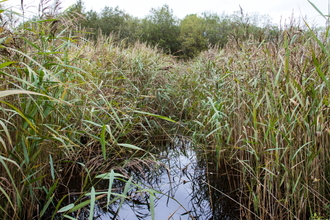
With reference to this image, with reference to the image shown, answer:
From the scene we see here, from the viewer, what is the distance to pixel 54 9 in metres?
1.81

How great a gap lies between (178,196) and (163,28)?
21.3 m

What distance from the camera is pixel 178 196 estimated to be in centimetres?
256

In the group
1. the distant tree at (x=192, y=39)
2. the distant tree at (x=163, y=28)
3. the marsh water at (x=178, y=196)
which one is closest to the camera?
the marsh water at (x=178, y=196)

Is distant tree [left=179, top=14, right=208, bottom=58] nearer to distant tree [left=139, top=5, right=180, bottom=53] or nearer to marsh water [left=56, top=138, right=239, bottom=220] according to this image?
distant tree [left=139, top=5, right=180, bottom=53]

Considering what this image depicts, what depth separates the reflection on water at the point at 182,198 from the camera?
87.5 inches

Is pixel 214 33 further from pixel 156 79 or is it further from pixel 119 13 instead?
pixel 156 79

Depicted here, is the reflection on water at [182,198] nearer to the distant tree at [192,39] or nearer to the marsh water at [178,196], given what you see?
the marsh water at [178,196]

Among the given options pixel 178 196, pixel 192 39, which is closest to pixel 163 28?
pixel 192 39

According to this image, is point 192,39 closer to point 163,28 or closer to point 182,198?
point 163,28

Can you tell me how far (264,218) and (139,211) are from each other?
1.05m

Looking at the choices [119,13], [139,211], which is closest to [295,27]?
[139,211]

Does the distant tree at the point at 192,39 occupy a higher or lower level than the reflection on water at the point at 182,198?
higher

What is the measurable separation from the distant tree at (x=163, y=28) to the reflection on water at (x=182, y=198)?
18.9 meters

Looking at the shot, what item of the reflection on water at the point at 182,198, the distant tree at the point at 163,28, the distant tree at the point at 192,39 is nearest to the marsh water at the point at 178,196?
the reflection on water at the point at 182,198
